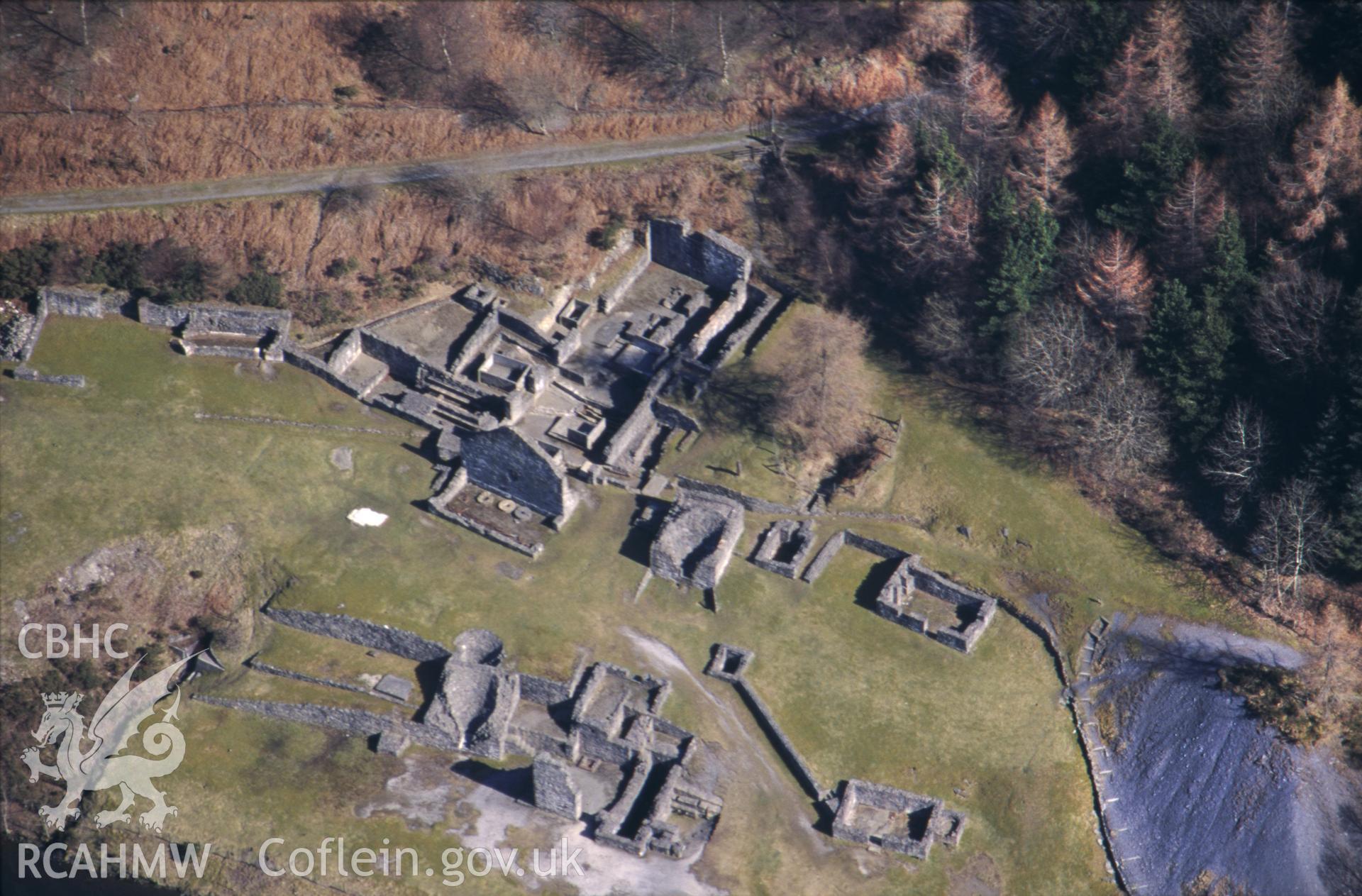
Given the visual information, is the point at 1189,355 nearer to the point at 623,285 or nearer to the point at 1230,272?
the point at 1230,272

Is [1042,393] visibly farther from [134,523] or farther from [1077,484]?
[134,523]

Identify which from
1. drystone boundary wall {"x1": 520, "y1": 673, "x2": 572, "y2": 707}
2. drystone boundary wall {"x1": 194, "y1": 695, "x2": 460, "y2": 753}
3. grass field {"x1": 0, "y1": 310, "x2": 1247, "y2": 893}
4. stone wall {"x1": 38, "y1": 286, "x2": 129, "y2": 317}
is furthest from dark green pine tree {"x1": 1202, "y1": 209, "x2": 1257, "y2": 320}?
stone wall {"x1": 38, "y1": 286, "x2": 129, "y2": 317}

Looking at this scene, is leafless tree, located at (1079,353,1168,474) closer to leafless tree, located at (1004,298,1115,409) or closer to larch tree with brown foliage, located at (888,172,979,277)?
leafless tree, located at (1004,298,1115,409)

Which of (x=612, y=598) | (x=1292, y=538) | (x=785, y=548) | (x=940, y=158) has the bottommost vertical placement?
(x=612, y=598)

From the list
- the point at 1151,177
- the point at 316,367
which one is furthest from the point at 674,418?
the point at 1151,177

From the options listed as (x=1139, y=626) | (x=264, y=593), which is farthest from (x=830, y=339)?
(x=264, y=593)

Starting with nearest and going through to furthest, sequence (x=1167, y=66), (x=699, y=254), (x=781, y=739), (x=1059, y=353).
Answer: (x=781, y=739), (x=1059, y=353), (x=1167, y=66), (x=699, y=254)

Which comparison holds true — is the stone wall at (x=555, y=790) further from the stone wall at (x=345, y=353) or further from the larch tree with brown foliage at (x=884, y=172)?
the larch tree with brown foliage at (x=884, y=172)

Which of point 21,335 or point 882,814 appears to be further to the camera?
point 21,335
